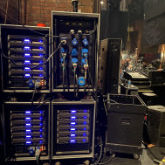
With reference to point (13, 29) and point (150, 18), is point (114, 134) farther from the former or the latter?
point (150, 18)

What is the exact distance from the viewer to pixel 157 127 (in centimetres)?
176

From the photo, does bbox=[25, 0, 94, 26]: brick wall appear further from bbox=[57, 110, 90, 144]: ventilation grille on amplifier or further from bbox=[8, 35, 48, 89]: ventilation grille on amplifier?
bbox=[57, 110, 90, 144]: ventilation grille on amplifier

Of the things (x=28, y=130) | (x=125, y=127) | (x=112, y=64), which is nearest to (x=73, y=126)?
(x=28, y=130)

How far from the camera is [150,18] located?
507 centimetres

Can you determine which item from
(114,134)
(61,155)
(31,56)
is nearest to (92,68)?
(31,56)

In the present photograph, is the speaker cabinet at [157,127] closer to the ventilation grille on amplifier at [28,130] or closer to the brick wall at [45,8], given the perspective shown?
the ventilation grille on amplifier at [28,130]

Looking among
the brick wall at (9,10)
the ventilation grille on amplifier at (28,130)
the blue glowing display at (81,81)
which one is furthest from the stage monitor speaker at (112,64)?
the brick wall at (9,10)

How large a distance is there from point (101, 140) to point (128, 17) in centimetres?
480

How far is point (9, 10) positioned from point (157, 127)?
2423mm

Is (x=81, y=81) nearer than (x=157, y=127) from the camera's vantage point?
Yes

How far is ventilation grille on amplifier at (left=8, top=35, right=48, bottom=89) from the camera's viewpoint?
1.31m

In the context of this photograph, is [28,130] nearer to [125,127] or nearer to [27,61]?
[27,61]

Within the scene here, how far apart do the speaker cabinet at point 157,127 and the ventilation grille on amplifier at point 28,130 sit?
52.2 inches

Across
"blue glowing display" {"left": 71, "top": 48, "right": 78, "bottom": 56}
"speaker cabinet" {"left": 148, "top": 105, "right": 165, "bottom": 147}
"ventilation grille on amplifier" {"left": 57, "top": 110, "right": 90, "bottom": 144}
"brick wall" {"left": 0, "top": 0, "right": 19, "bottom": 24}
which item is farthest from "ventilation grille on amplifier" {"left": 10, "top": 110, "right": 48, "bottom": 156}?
"speaker cabinet" {"left": 148, "top": 105, "right": 165, "bottom": 147}
